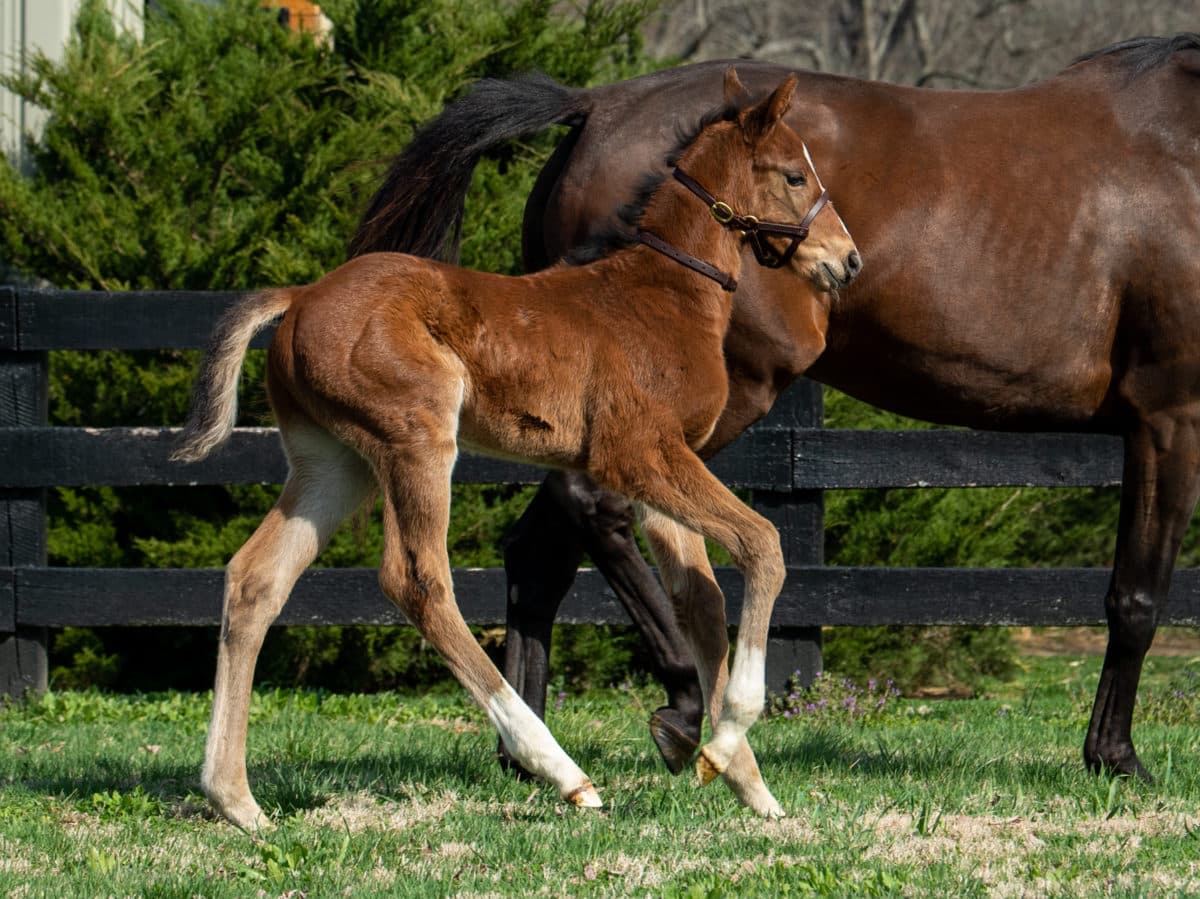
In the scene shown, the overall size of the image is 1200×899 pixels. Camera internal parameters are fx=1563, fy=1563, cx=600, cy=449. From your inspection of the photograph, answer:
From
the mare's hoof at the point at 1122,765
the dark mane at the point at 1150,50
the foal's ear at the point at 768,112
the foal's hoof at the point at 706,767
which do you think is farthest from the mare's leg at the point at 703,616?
the dark mane at the point at 1150,50

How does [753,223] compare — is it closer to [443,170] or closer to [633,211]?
[633,211]

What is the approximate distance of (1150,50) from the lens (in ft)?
17.3

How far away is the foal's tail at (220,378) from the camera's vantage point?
4.13m

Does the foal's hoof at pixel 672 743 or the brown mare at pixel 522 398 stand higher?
the brown mare at pixel 522 398

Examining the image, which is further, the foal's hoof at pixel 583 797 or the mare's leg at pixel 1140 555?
the mare's leg at pixel 1140 555

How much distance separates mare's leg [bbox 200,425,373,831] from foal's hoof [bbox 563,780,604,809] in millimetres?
825

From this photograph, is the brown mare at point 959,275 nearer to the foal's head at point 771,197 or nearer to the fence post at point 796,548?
the foal's head at point 771,197

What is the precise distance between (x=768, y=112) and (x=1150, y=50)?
169cm

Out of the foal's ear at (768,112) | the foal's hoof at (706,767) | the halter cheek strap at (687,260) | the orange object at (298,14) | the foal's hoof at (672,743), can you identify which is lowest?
the foal's hoof at (672,743)

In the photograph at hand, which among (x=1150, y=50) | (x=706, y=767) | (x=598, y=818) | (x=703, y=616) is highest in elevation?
(x=1150, y=50)

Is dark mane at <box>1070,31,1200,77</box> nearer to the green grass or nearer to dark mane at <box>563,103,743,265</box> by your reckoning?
dark mane at <box>563,103,743,265</box>

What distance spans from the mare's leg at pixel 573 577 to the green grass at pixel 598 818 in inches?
11.9

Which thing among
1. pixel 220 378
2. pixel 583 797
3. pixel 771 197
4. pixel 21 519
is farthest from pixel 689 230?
pixel 21 519

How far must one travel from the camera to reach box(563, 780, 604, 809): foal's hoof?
3.95 metres
